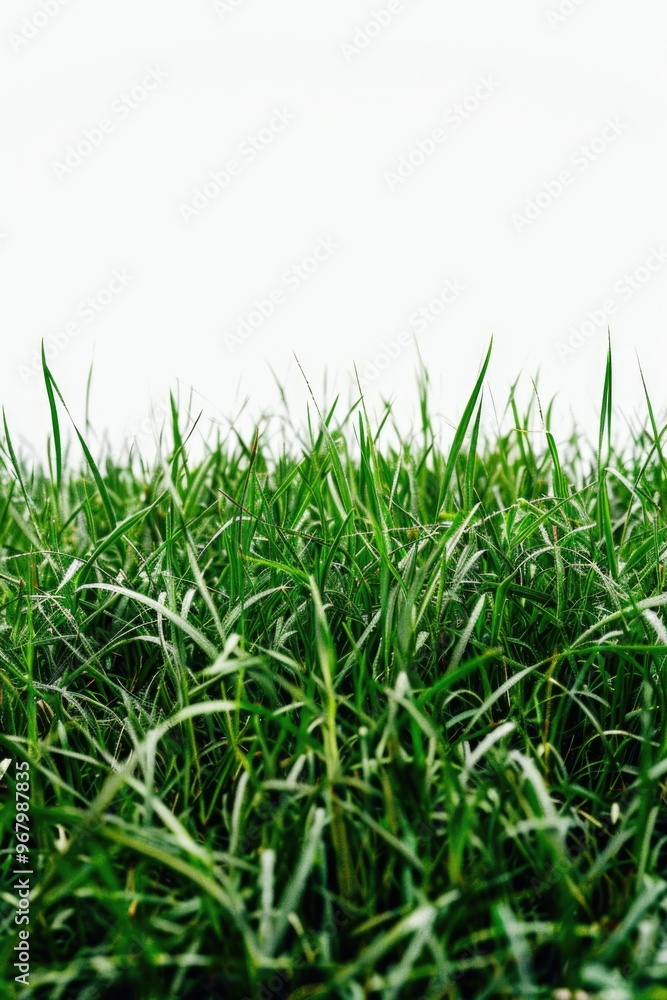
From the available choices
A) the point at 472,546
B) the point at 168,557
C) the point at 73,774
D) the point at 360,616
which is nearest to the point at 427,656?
the point at 360,616

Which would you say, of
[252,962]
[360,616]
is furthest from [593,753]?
[252,962]

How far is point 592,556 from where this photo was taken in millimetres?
1604

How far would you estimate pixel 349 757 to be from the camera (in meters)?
1.23

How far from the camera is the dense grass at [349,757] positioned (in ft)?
3.26

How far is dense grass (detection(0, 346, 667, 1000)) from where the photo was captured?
994 millimetres

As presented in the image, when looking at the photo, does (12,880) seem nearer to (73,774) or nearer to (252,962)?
(73,774)

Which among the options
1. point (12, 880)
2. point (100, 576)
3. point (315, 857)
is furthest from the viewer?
point (100, 576)

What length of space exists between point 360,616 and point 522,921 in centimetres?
58

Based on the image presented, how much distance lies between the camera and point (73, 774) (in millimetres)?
1389

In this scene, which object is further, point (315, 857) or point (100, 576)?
point (100, 576)

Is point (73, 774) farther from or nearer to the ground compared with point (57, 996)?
farther from the ground

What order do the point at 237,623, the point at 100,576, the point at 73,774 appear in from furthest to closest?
the point at 100,576 → the point at 237,623 → the point at 73,774

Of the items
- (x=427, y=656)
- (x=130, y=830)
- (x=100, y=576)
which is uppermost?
(x=100, y=576)

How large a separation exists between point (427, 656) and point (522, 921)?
0.49m
